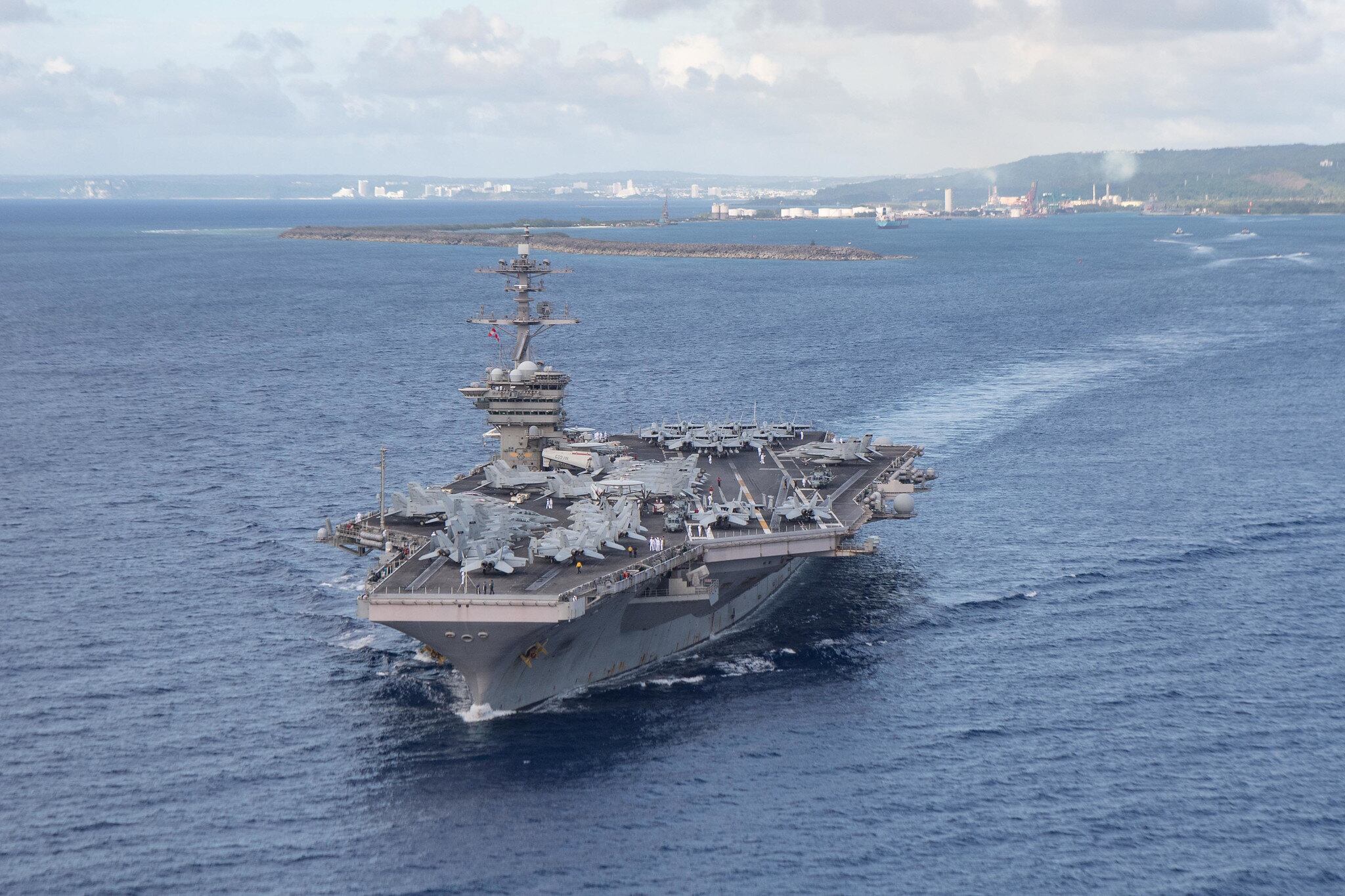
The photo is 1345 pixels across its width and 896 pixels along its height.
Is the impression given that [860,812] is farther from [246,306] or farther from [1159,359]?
[246,306]

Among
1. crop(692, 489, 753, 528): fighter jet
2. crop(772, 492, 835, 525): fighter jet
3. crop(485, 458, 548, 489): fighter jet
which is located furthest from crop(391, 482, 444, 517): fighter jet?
crop(772, 492, 835, 525): fighter jet

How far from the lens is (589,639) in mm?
35344

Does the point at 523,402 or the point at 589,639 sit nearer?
the point at 589,639

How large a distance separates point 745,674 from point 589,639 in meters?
4.38

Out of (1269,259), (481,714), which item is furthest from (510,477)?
(1269,259)

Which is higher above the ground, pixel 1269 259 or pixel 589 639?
pixel 1269 259

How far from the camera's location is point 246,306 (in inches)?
4646

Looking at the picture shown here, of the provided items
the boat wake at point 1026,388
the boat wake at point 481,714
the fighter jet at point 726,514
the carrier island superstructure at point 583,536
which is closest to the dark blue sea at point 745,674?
the boat wake at point 481,714

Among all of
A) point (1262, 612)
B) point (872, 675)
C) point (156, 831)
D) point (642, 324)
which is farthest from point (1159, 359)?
point (156, 831)

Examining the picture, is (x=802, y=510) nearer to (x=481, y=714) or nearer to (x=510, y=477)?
(x=510, y=477)

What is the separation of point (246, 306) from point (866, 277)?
2498 inches

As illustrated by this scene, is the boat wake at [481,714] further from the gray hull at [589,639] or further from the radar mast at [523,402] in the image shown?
the radar mast at [523,402]

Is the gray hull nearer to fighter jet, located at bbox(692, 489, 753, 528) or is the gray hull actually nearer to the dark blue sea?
the dark blue sea

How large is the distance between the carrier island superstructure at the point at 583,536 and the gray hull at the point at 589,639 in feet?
0.16
